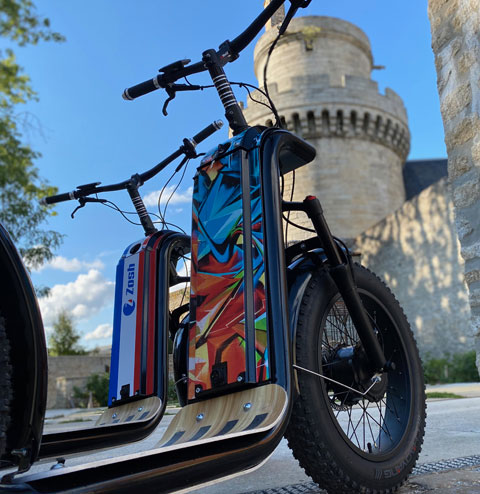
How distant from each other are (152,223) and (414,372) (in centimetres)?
148

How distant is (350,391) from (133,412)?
2.80ft

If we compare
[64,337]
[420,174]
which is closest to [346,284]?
[420,174]

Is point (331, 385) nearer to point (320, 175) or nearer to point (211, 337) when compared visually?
point (211, 337)

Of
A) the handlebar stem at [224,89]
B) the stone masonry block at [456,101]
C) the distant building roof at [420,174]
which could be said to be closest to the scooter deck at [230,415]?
the handlebar stem at [224,89]

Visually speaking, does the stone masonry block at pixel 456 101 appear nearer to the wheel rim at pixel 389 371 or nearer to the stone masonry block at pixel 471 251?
the stone masonry block at pixel 471 251

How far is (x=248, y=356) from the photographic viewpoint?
1.42 metres

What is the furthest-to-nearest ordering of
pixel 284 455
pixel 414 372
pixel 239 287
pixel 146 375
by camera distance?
pixel 284 455
pixel 146 375
pixel 414 372
pixel 239 287

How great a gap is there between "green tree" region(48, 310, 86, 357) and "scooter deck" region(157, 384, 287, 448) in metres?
26.6

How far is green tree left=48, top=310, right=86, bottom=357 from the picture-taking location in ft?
87.3

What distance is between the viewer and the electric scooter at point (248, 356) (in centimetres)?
105

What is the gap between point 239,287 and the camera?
4.88 feet

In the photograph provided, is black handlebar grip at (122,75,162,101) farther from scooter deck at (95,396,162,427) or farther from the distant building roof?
the distant building roof

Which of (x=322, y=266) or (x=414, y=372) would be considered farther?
(x=414, y=372)

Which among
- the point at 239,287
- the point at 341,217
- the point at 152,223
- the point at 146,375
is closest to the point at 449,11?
the point at 152,223
